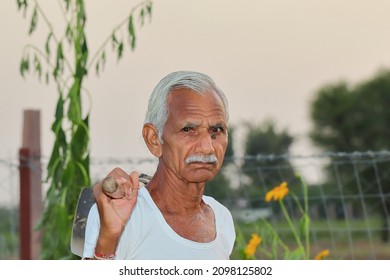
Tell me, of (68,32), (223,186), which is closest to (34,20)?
(68,32)

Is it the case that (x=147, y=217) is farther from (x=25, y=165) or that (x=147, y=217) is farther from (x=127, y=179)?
(x=25, y=165)

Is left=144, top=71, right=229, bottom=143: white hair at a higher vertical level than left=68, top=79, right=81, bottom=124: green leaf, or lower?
lower

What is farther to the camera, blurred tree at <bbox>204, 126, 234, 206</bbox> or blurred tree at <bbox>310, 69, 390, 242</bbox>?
blurred tree at <bbox>310, 69, 390, 242</bbox>

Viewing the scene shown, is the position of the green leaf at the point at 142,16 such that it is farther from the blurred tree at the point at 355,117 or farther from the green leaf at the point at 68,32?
the blurred tree at the point at 355,117

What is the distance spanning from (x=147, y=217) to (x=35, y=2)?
135 cm

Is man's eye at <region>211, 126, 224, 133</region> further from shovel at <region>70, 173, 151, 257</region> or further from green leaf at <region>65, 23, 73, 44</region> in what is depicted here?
green leaf at <region>65, 23, 73, 44</region>

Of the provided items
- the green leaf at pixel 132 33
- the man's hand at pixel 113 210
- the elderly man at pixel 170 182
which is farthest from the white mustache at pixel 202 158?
the green leaf at pixel 132 33

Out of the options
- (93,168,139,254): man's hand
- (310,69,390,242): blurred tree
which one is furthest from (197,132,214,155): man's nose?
(310,69,390,242): blurred tree

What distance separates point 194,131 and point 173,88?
78mm

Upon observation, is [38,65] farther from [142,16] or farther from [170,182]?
[170,182]

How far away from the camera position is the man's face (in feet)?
4.15

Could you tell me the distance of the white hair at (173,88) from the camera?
127cm

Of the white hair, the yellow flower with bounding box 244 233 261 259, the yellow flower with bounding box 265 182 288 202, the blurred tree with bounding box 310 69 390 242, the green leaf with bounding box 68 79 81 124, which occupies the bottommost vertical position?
the white hair

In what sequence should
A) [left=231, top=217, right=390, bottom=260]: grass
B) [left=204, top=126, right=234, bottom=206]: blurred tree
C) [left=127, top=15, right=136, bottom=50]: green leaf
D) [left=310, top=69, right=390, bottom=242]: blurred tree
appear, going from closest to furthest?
[left=127, top=15, right=136, bottom=50]: green leaf
[left=231, top=217, right=390, bottom=260]: grass
[left=204, top=126, right=234, bottom=206]: blurred tree
[left=310, top=69, right=390, bottom=242]: blurred tree
